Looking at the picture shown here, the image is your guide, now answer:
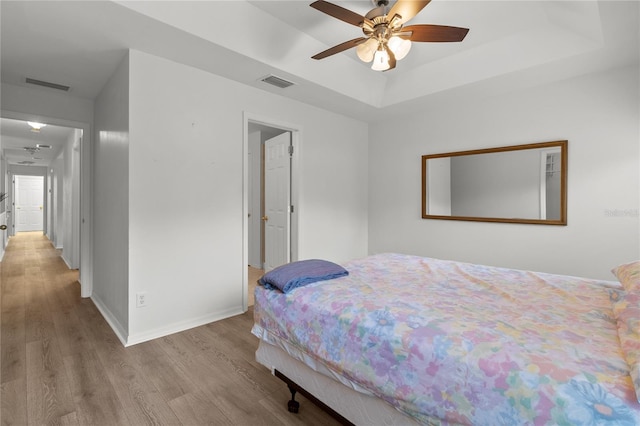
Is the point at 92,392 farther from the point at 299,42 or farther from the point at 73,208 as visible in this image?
the point at 73,208

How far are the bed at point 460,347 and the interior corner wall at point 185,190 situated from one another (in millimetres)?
1261

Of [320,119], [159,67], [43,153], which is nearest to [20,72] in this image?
[159,67]

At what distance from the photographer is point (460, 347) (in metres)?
1.06

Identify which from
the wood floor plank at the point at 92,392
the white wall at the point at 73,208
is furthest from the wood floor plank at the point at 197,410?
the white wall at the point at 73,208

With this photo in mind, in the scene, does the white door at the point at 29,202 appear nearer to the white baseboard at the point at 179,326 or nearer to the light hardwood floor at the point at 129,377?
the light hardwood floor at the point at 129,377

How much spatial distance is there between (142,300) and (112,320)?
24.6 inches

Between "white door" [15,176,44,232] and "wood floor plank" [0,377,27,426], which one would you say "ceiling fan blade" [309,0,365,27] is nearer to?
"wood floor plank" [0,377,27,426]

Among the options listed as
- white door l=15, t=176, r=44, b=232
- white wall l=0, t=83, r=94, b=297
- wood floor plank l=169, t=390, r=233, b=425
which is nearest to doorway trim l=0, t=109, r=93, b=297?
white wall l=0, t=83, r=94, b=297

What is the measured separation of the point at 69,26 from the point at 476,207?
13.1 feet

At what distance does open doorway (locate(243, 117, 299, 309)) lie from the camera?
388 cm

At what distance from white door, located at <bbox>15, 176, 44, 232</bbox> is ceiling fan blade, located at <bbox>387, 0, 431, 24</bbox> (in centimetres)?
1366

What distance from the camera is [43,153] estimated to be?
7168 millimetres

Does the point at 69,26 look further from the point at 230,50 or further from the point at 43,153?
the point at 43,153

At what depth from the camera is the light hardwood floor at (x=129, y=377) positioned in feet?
5.57
